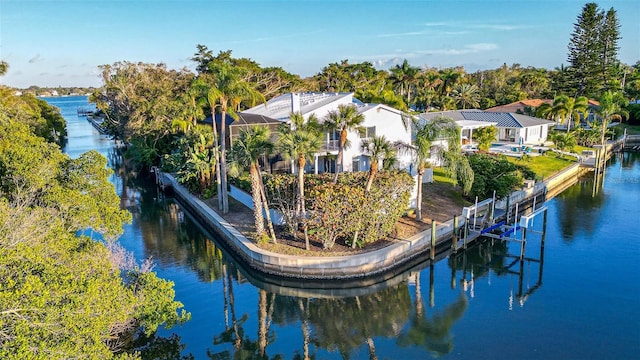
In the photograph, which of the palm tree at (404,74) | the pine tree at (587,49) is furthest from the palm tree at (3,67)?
the pine tree at (587,49)

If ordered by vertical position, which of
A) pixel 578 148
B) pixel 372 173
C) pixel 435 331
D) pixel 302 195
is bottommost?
pixel 435 331

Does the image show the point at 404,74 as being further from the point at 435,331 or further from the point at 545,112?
the point at 435,331

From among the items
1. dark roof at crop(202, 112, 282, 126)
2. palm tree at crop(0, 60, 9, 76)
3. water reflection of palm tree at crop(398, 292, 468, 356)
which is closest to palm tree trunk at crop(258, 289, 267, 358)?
water reflection of palm tree at crop(398, 292, 468, 356)

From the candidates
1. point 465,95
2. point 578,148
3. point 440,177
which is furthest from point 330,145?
point 465,95

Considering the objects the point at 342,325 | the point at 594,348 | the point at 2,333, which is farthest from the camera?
the point at 342,325

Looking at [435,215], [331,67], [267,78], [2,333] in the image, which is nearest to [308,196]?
[435,215]

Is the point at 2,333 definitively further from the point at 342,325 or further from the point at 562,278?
the point at 562,278

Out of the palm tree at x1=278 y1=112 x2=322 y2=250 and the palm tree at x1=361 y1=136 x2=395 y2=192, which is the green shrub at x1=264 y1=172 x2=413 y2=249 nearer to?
the palm tree at x1=361 y1=136 x2=395 y2=192
